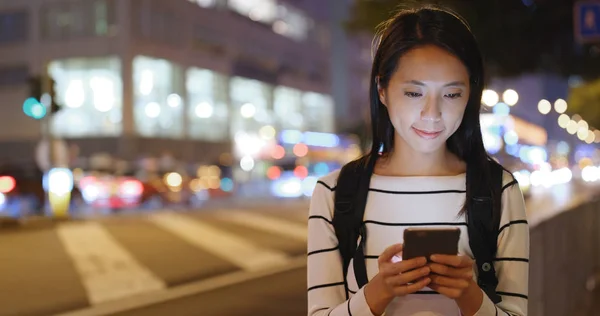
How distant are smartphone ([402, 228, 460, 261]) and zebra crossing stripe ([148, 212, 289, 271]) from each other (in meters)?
11.5

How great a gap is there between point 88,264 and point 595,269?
26.2ft

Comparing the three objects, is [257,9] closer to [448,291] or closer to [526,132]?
[526,132]

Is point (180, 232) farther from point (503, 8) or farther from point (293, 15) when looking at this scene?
point (293, 15)

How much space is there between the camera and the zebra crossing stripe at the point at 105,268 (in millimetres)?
10769

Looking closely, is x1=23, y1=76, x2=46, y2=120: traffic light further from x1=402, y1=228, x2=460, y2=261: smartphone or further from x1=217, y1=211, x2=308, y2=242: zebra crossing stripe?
x1=402, y1=228, x2=460, y2=261: smartphone

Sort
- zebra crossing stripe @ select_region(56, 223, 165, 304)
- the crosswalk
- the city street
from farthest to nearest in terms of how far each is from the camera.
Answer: zebra crossing stripe @ select_region(56, 223, 165, 304) < the crosswalk < the city street

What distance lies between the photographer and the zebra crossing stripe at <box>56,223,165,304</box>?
1077 cm

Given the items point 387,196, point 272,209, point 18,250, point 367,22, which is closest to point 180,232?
point 18,250

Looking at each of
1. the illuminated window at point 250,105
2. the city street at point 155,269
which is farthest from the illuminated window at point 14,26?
the city street at point 155,269

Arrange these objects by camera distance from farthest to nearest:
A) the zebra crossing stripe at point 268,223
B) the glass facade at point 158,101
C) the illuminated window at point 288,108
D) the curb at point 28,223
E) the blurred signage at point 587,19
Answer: the illuminated window at point 288,108 < the glass facade at point 158,101 < the zebra crossing stripe at point 268,223 < the curb at point 28,223 < the blurred signage at point 587,19

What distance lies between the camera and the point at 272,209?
2906 cm

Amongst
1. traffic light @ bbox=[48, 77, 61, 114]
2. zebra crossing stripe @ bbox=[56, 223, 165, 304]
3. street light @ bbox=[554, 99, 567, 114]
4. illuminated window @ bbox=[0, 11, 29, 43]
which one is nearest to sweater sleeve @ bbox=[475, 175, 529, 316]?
zebra crossing stripe @ bbox=[56, 223, 165, 304]

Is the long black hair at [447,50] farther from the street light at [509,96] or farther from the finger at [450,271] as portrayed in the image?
the street light at [509,96]

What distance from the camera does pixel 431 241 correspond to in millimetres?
→ 1746
